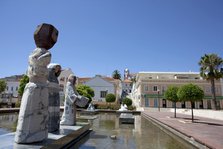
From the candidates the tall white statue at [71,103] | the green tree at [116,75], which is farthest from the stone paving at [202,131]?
the green tree at [116,75]

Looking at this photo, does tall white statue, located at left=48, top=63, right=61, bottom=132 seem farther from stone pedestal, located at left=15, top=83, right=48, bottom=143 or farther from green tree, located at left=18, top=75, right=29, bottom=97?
green tree, located at left=18, top=75, right=29, bottom=97

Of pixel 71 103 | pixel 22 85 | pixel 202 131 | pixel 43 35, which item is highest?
pixel 22 85

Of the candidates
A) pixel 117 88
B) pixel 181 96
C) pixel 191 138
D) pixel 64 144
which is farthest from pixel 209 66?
pixel 117 88

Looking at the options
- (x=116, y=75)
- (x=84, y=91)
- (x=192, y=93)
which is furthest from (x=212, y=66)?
(x=116, y=75)

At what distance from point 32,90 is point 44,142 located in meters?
1.51

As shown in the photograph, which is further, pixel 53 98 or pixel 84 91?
pixel 84 91

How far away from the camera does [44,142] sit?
5.09 metres

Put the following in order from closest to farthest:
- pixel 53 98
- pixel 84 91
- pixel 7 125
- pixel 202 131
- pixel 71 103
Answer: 1. pixel 53 98
2. pixel 71 103
3. pixel 202 131
4. pixel 7 125
5. pixel 84 91

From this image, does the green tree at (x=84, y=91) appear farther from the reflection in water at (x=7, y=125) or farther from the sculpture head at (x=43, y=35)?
the sculpture head at (x=43, y=35)

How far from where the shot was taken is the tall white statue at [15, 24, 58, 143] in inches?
192

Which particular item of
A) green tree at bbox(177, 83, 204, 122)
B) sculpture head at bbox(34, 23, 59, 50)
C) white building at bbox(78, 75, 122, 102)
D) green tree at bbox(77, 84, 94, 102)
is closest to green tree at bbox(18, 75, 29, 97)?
green tree at bbox(77, 84, 94, 102)

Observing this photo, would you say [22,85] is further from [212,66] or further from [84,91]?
[212,66]

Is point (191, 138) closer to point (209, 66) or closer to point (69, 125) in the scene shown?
point (69, 125)

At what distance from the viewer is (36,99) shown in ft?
16.7
